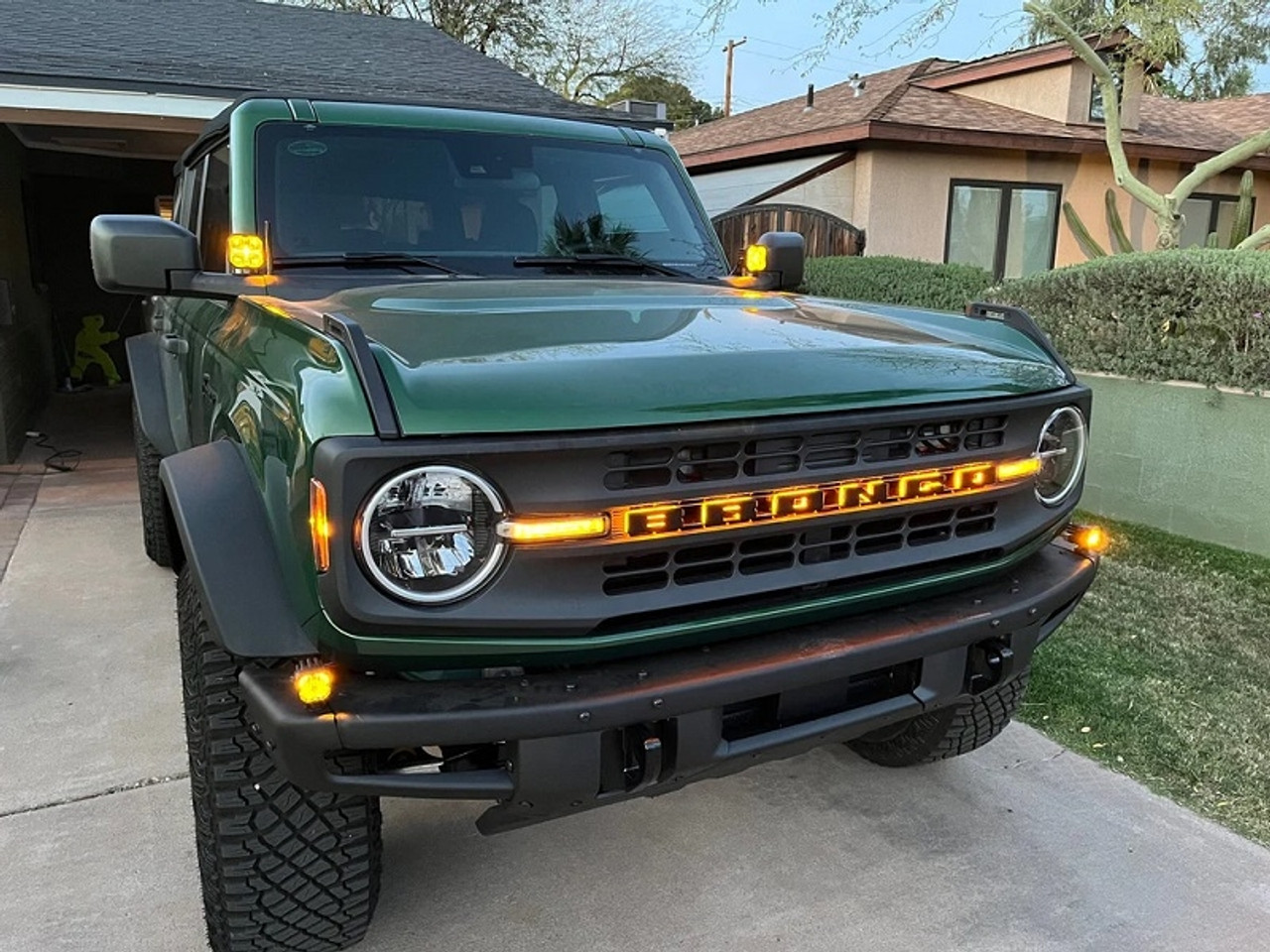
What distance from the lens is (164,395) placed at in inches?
151

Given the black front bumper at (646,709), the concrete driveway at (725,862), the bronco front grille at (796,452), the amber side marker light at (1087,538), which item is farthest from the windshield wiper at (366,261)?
the amber side marker light at (1087,538)

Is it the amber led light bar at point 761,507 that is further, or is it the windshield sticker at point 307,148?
the windshield sticker at point 307,148

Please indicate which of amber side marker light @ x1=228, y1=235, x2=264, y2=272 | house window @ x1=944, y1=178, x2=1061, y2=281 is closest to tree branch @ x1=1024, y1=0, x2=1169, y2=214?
house window @ x1=944, y1=178, x2=1061, y2=281

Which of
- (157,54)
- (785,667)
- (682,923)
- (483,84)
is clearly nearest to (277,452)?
(785,667)

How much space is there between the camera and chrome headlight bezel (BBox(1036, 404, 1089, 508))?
2.36 metres

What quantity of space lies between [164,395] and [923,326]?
2.89m

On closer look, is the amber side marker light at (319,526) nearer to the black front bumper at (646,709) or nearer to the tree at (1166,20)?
the black front bumper at (646,709)

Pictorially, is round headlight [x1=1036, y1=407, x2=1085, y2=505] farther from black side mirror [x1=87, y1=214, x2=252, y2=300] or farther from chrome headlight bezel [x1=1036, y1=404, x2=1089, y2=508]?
black side mirror [x1=87, y1=214, x2=252, y2=300]

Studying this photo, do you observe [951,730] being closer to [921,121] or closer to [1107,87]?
[1107,87]

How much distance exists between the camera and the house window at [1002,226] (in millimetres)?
12383

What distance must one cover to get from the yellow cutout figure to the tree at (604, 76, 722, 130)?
18.2 meters

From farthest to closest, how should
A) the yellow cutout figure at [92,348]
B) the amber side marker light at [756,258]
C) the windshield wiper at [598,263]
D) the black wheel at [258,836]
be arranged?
the yellow cutout figure at [92,348] → the amber side marker light at [756,258] → the windshield wiper at [598,263] → the black wheel at [258,836]

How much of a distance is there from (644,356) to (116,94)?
6403mm

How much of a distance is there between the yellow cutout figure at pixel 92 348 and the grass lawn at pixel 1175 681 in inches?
421
